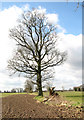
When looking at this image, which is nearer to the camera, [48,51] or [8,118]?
Answer: [8,118]

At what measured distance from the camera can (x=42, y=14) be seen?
17.3 meters

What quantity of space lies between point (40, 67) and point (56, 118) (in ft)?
37.8

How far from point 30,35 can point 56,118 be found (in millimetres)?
13632

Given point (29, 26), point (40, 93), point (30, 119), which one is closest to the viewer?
point (30, 119)

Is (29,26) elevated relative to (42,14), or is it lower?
lower

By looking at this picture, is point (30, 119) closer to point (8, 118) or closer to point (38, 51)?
point (8, 118)

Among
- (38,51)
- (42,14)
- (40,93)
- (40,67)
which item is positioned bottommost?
(40,93)

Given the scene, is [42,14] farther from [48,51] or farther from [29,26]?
[48,51]

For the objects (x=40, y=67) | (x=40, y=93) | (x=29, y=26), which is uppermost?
(x=29, y=26)

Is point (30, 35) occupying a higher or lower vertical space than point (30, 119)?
higher

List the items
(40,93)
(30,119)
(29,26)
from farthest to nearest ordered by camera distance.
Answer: (29,26), (40,93), (30,119)

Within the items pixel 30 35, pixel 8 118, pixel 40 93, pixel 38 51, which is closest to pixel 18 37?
pixel 30 35

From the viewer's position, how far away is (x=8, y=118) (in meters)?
5.88

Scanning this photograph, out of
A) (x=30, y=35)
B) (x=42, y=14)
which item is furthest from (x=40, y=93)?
(x=42, y=14)
